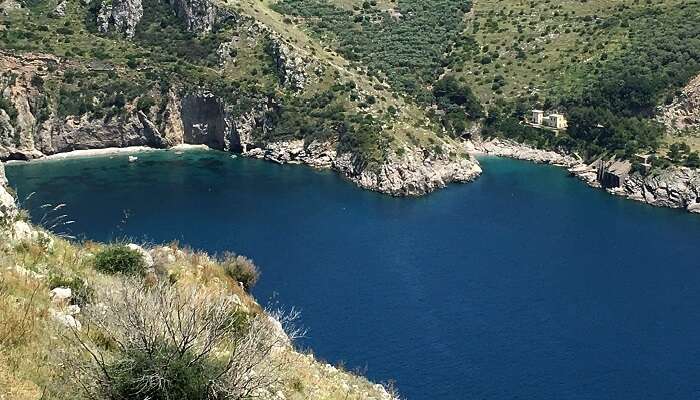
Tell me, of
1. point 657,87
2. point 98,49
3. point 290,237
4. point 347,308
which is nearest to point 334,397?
point 347,308

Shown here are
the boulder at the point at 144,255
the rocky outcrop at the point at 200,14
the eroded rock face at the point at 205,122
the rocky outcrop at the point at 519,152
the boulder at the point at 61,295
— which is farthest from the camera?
the rocky outcrop at the point at 200,14

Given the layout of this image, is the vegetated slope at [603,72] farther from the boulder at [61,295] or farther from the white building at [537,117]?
the boulder at [61,295]

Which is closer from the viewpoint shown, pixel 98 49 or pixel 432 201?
pixel 432 201

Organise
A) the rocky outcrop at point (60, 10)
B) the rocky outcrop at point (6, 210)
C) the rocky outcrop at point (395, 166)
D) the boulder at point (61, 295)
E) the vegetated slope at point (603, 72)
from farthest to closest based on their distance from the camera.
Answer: the rocky outcrop at point (60, 10) < the vegetated slope at point (603, 72) < the rocky outcrop at point (395, 166) < the rocky outcrop at point (6, 210) < the boulder at point (61, 295)

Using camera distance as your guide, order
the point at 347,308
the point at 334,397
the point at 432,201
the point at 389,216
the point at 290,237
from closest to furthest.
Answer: the point at 334,397, the point at 347,308, the point at 290,237, the point at 389,216, the point at 432,201

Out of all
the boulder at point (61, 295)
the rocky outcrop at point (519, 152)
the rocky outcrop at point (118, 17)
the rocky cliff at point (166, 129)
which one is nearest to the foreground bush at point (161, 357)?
the boulder at point (61, 295)

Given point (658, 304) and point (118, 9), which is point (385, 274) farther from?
point (118, 9)

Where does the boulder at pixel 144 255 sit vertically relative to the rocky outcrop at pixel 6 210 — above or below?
below

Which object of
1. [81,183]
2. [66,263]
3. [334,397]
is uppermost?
[66,263]
